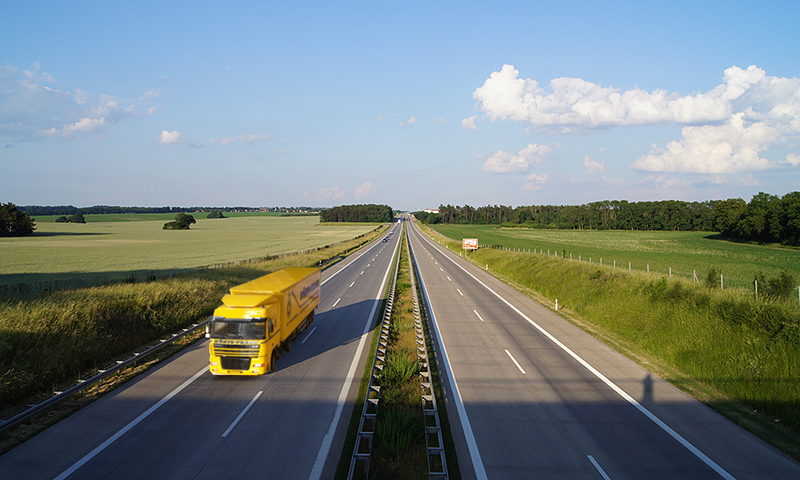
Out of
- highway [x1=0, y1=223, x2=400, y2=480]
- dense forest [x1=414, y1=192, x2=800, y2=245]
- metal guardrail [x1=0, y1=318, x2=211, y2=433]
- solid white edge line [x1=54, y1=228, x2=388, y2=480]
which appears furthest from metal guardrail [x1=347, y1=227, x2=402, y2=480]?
dense forest [x1=414, y1=192, x2=800, y2=245]

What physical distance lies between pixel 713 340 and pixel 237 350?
17.4 metres

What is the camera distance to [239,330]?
41.7ft

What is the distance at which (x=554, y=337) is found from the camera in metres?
19.5

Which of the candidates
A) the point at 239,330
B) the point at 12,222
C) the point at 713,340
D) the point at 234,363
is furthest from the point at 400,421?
the point at 12,222

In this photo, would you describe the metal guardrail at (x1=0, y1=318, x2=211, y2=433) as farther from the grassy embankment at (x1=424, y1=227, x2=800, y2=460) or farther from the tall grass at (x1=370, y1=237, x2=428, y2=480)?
the grassy embankment at (x1=424, y1=227, x2=800, y2=460)

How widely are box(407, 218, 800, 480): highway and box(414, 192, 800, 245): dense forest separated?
7880 centimetres

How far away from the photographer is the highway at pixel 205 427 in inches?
332

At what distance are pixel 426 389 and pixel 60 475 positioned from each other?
881 centimetres

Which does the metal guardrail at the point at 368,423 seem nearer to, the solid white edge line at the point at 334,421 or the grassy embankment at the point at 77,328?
the solid white edge line at the point at 334,421

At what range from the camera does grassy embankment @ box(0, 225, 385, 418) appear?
38.8ft

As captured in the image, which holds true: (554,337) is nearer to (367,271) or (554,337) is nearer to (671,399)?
(671,399)

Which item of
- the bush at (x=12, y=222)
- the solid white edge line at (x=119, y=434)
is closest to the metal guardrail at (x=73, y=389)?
the solid white edge line at (x=119, y=434)

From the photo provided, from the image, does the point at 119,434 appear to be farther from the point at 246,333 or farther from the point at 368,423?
the point at 368,423

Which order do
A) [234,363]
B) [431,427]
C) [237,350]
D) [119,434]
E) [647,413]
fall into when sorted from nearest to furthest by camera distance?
A: [431,427] → [119,434] → [647,413] → [237,350] → [234,363]
